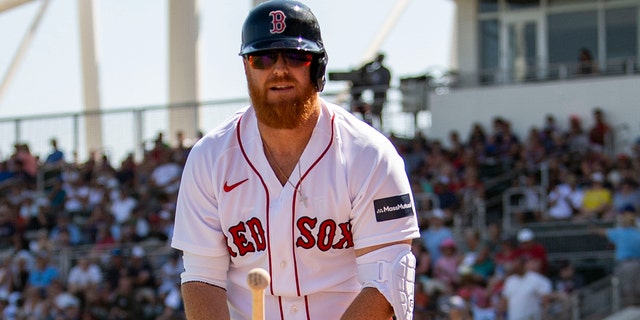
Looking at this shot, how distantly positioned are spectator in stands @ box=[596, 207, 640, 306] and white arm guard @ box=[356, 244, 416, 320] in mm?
10258

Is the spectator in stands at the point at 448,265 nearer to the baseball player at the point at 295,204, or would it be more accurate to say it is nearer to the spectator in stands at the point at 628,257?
the spectator in stands at the point at 628,257

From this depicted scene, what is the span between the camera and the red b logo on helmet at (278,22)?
13.6ft

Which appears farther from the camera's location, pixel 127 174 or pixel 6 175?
pixel 6 175

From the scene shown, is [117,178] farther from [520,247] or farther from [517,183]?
[520,247]

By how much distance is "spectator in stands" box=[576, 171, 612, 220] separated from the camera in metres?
15.7

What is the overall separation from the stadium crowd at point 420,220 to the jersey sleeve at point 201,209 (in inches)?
348

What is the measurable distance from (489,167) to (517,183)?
2.84 feet

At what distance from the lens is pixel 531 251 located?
14164 millimetres

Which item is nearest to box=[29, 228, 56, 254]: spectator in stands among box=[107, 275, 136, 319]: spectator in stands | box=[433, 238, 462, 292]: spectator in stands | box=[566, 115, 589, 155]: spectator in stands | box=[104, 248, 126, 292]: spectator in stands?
box=[104, 248, 126, 292]: spectator in stands

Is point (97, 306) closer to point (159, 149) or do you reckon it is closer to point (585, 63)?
point (159, 149)

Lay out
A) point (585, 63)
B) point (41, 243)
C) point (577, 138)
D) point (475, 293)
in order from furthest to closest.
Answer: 1. point (585, 63)
2. point (41, 243)
3. point (577, 138)
4. point (475, 293)

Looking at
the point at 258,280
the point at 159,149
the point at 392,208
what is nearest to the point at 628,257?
the point at 159,149

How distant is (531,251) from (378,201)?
1020 cm

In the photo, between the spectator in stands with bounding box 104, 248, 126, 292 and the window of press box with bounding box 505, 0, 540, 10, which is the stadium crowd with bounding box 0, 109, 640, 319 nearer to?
the spectator in stands with bounding box 104, 248, 126, 292
